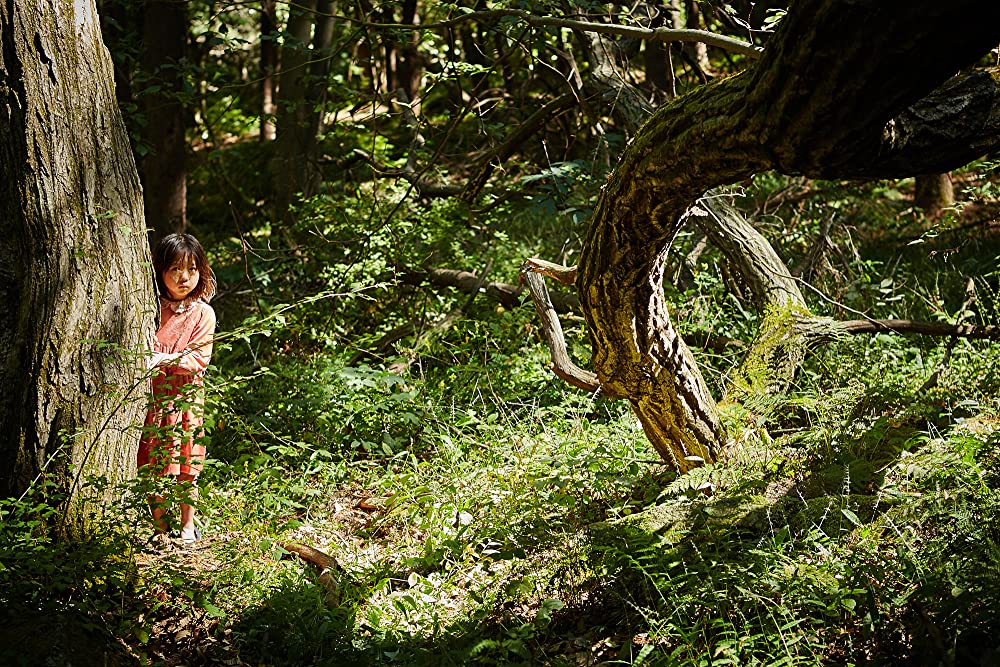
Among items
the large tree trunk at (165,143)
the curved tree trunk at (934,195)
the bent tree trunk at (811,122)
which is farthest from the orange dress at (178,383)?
the curved tree trunk at (934,195)

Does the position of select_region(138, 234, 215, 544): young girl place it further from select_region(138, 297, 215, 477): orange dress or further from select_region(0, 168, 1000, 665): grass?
select_region(0, 168, 1000, 665): grass

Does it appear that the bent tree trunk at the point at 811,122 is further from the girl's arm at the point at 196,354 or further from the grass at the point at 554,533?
the girl's arm at the point at 196,354

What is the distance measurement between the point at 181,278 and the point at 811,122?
→ 10.7ft

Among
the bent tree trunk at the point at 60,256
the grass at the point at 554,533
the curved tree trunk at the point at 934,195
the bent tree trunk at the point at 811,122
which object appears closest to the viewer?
the bent tree trunk at the point at 811,122

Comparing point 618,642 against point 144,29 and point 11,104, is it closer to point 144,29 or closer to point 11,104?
point 11,104

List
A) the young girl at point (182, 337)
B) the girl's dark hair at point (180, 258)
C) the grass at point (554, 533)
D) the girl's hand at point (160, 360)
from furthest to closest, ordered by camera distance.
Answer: the girl's dark hair at point (180, 258), the young girl at point (182, 337), the girl's hand at point (160, 360), the grass at point (554, 533)

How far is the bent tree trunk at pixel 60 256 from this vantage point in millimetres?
3432

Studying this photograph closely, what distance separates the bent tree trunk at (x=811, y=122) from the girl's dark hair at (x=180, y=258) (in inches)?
81.0

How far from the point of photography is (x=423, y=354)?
607 centimetres

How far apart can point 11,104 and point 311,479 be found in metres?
2.47

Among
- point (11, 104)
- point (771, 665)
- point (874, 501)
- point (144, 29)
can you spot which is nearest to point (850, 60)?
point (771, 665)

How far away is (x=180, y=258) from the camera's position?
14.1 feet

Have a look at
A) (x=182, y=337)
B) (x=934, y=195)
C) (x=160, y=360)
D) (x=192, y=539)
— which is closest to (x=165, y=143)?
Result: (x=182, y=337)

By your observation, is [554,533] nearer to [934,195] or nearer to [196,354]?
[196,354]
